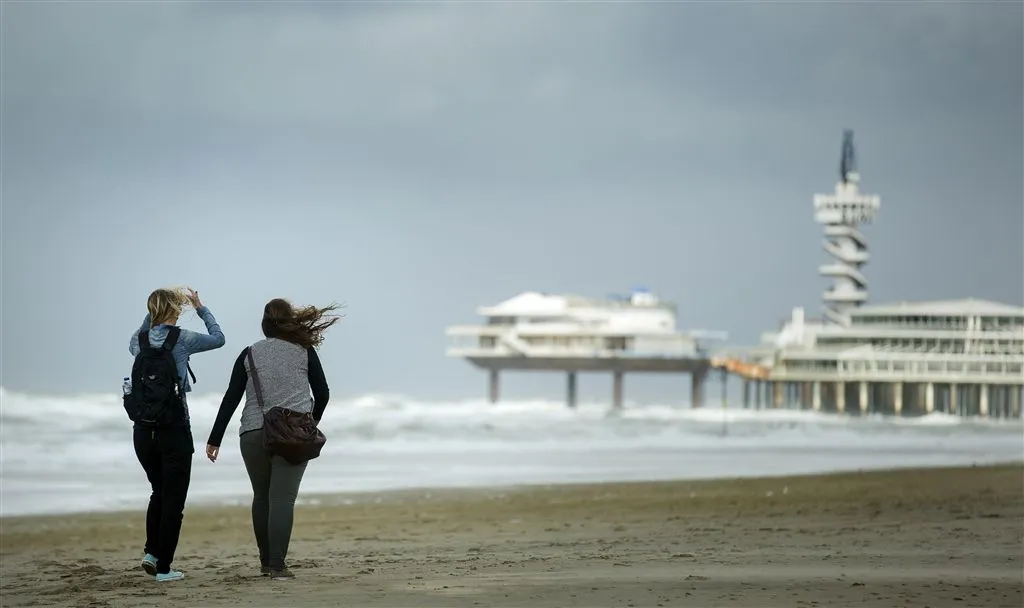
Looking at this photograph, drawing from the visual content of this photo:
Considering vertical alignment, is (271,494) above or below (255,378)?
below

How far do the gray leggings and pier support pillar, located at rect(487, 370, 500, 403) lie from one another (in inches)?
3607

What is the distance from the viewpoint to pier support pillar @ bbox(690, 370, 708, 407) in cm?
9556

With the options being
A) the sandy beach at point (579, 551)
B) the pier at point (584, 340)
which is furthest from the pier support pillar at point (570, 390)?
the sandy beach at point (579, 551)

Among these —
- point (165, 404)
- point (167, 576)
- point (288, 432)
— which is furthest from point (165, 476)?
point (288, 432)

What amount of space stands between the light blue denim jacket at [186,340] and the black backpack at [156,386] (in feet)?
0.08

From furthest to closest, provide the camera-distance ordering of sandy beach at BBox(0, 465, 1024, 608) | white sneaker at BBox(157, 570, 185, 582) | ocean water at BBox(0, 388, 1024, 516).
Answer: ocean water at BBox(0, 388, 1024, 516) < white sneaker at BBox(157, 570, 185, 582) < sandy beach at BBox(0, 465, 1024, 608)

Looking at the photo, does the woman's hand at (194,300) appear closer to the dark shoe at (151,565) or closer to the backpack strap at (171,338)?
the backpack strap at (171,338)

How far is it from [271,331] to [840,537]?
4604mm

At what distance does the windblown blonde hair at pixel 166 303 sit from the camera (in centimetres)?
792

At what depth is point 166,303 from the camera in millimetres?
7938

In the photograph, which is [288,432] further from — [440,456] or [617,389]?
[617,389]

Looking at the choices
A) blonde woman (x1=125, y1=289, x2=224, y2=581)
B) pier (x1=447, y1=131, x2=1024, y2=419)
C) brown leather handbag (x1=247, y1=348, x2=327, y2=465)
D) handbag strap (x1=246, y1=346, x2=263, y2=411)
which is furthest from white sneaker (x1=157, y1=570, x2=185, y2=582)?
pier (x1=447, y1=131, x2=1024, y2=419)

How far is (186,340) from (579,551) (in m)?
3.06

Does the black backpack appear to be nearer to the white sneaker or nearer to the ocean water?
the white sneaker
